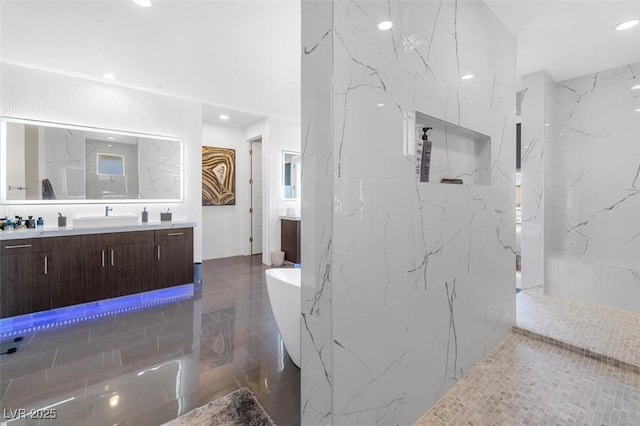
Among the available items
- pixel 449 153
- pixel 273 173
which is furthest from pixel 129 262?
pixel 449 153

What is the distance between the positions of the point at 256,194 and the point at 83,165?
10.6ft

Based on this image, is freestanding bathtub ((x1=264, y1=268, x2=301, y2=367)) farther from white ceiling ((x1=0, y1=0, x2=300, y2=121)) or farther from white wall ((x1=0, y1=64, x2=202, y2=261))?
white wall ((x1=0, y1=64, x2=202, y2=261))

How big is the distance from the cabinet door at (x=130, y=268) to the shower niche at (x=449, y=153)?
3.62 metres

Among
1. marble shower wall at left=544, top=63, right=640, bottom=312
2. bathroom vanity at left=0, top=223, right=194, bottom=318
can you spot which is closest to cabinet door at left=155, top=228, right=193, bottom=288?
bathroom vanity at left=0, top=223, right=194, bottom=318

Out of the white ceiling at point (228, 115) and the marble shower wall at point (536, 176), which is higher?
the white ceiling at point (228, 115)

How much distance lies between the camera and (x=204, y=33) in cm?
258

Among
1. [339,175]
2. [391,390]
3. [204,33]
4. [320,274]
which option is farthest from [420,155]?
[204,33]

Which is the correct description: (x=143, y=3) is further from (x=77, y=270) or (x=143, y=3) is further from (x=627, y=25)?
(x=627, y=25)

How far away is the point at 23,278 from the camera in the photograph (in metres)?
2.90

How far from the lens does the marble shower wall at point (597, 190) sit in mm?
3143

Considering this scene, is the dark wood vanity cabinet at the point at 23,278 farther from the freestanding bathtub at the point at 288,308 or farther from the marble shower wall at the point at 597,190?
the marble shower wall at the point at 597,190

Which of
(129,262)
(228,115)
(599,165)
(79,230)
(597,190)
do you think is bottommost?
(129,262)

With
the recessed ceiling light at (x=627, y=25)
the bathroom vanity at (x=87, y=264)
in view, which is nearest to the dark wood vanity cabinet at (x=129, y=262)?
the bathroom vanity at (x=87, y=264)

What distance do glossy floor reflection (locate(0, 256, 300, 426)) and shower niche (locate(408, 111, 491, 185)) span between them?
1797 mm
